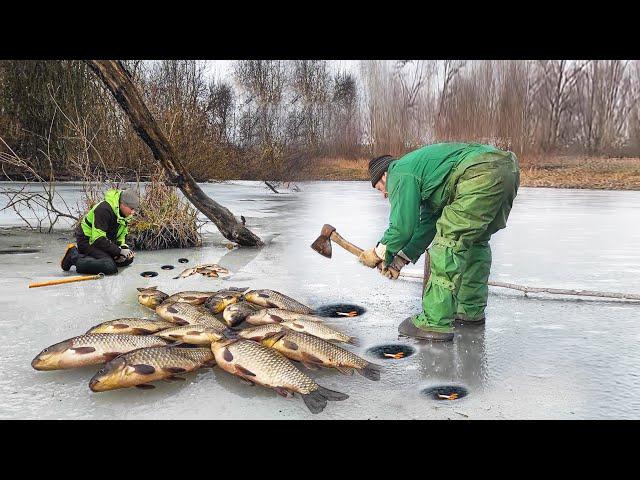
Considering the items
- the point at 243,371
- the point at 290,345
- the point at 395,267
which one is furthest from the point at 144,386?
the point at 395,267

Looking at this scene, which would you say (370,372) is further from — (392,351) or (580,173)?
(580,173)

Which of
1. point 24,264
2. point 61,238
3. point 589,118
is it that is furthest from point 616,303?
point 589,118

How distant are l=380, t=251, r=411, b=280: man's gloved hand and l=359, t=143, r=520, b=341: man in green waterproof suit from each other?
4.4 inches

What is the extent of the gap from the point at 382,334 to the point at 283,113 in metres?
12.0

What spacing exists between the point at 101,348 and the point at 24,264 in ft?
12.8

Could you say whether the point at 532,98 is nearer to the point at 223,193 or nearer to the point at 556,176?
the point at 556,176

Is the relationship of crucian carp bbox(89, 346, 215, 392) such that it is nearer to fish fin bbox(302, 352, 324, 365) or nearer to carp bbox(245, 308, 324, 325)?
fish fin bbox(302, 352, 324, 365)

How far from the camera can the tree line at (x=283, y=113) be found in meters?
11.4

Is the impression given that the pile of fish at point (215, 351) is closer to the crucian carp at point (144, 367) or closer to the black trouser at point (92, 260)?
the crucian carp at point (144, 367)

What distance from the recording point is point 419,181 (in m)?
3.85

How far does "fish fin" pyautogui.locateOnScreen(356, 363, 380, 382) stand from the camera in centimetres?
306

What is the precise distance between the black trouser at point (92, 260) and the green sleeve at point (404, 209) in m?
3.33

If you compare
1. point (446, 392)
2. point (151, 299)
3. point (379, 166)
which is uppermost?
point (379, 166)

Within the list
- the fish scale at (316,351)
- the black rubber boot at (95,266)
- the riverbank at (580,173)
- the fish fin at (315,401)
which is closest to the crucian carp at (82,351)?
the fish scale at (316,351)
